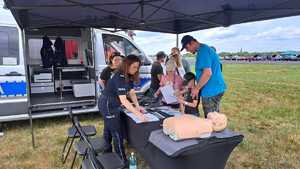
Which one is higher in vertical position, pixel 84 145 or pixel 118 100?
pixel 118 100

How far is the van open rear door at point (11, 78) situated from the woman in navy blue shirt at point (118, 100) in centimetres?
213

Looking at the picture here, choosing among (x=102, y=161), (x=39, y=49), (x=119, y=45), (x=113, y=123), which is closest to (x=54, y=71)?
(x=39, y=49)

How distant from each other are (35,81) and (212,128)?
4733 mm

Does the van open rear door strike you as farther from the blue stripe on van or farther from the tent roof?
the tent roof

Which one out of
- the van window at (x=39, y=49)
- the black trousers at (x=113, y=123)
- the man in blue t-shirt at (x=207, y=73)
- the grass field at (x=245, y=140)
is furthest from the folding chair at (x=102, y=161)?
the van window at (x=39, y=49)

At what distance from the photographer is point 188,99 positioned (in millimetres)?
3244

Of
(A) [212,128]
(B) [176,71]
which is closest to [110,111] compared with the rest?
(A) [212,128]

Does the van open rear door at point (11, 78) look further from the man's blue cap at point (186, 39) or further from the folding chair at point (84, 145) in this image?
the man's blue cap at point (186, 39)

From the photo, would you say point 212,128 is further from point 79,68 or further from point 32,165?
point 79,68

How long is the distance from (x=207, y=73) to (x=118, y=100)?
3.35 feet

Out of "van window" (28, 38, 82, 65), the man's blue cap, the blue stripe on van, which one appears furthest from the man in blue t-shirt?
"van window" (28, 38, 82, 65)

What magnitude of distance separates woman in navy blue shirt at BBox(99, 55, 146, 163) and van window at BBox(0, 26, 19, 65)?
2365 millimetres

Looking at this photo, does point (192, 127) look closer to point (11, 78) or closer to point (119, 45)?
point (11, 78)

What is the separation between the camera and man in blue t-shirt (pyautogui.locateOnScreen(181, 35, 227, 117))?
2.78m
